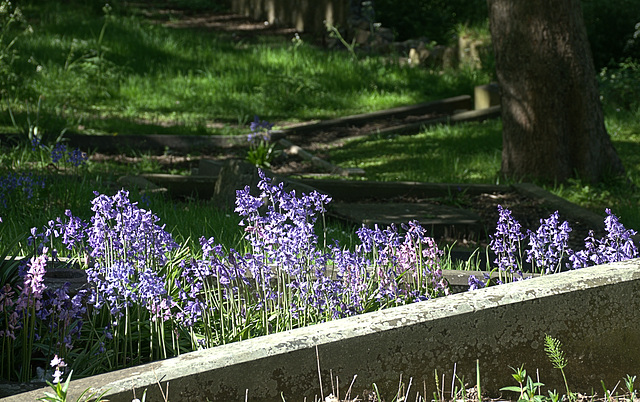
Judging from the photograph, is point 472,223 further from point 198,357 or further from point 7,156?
point 7,156

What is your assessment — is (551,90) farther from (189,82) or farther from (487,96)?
(189,82)

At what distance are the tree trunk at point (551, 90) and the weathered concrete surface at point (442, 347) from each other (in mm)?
4631

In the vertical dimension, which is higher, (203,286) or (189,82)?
(189,82)

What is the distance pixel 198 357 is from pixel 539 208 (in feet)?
14.4

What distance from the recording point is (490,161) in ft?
27.6

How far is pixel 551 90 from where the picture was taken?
7199 mm

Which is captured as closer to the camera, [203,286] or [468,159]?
[203,286]

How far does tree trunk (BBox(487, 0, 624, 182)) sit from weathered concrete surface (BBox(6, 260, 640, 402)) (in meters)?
4.63

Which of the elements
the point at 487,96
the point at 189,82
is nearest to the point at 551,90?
the point at 487,96

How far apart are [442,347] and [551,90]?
5149 mm

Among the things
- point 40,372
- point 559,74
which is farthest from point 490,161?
point 40,372

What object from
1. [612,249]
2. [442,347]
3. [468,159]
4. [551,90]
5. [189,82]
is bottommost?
[468,159]

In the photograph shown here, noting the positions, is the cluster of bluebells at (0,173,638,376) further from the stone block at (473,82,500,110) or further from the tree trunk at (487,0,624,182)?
the stone block at (473,82,500,110)

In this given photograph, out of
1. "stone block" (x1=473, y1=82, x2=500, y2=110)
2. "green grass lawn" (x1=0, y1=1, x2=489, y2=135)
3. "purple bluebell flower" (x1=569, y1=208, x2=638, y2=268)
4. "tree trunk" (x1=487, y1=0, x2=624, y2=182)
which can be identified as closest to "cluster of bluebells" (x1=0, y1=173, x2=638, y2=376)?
"purple bluebell flower" (x1=569, y1=208, x2=638, y2=268)
